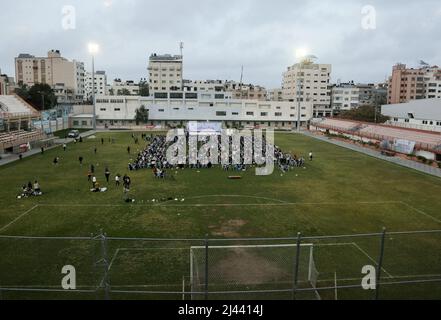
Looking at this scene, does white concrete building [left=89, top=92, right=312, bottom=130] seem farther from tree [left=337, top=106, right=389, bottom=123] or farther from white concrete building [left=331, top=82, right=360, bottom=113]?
white concrete building [left=331, top=82, right=360, bottom=113]

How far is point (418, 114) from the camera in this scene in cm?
6850

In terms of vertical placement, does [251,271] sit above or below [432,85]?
below

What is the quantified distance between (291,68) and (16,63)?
3769 inches

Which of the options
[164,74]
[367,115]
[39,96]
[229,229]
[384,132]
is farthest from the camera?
[164,74]

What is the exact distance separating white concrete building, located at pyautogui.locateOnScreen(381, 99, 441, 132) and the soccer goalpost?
54.4m

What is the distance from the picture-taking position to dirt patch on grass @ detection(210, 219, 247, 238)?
1742cm

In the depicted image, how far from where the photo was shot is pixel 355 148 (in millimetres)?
53094

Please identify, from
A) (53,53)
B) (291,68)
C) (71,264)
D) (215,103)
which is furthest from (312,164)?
(53,53)

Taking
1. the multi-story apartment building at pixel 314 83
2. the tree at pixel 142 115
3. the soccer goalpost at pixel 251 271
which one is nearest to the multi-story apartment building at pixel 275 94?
the multi-story apartment building at pixel 314 83

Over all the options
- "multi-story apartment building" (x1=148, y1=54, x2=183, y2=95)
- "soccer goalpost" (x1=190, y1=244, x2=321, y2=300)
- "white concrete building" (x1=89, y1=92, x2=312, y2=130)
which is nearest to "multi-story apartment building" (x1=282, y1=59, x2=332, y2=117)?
"white concrete building" (x1=89, y1=92, x2=312, y2=130)

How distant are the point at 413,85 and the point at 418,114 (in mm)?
61978

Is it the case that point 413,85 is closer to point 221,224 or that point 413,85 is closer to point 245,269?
point 221,224

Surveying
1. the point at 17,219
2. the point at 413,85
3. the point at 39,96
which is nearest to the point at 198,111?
the point at 39,96
